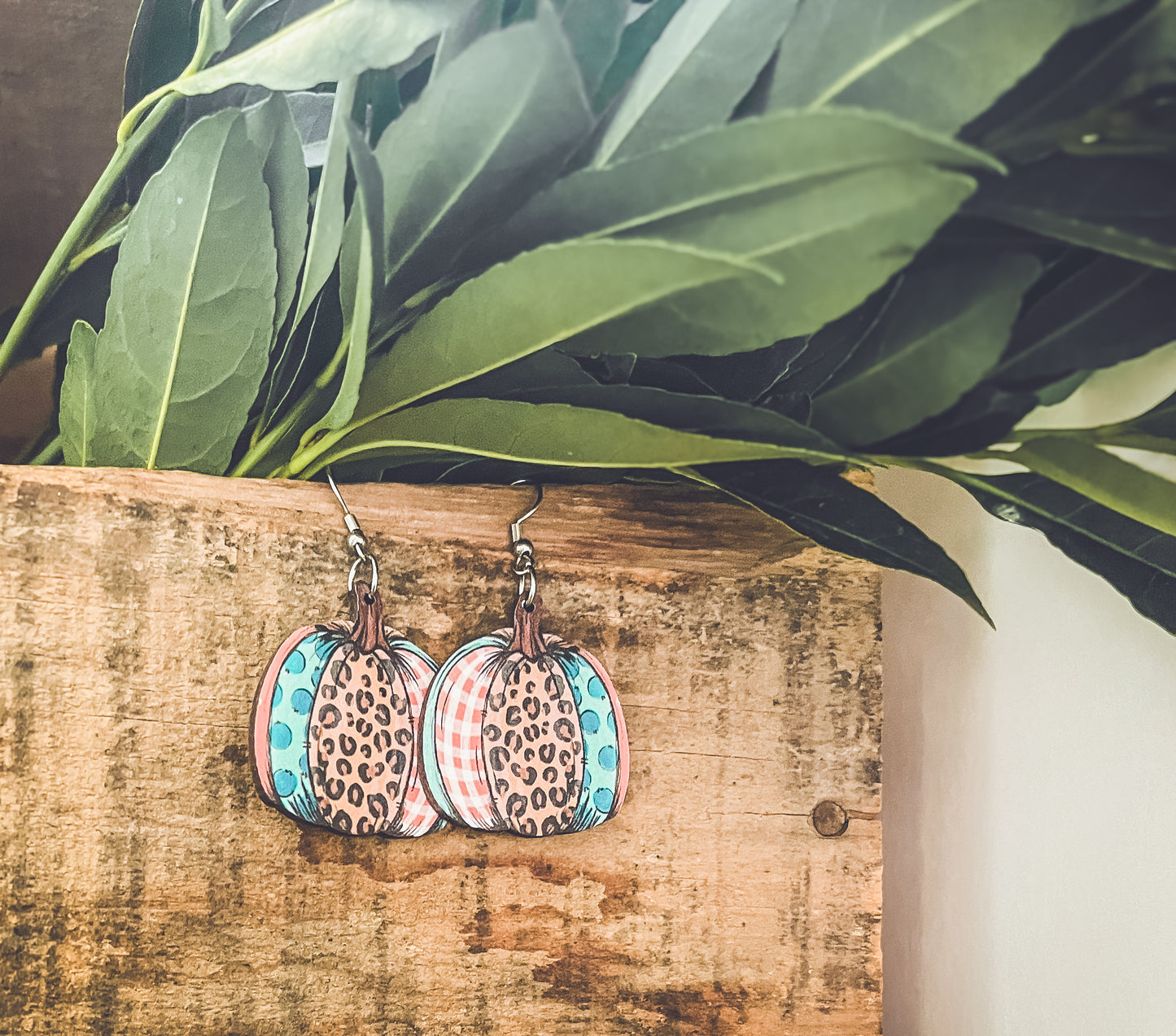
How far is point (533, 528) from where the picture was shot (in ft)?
1.44

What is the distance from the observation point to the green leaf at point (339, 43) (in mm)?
339

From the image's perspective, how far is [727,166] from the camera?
0.87ft

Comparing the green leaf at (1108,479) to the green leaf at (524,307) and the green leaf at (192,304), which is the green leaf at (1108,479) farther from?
the green leaf at (192,304)

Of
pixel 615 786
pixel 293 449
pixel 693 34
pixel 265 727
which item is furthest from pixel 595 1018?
pixel 693 34

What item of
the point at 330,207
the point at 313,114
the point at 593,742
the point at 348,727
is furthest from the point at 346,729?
the point at 313,114

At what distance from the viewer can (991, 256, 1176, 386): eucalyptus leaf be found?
1.02ft

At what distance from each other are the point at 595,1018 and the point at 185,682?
0.25m

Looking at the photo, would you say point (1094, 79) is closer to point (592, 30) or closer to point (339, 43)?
point (592, 30)

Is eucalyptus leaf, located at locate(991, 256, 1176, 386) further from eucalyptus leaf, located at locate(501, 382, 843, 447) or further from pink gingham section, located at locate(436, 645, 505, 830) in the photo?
pink gingham section, located at locate(436, 645, 505, 830)

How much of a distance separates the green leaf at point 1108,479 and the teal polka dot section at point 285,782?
1.12 feet

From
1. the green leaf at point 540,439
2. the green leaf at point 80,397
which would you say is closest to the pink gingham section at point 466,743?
the green leaf at point 540,439

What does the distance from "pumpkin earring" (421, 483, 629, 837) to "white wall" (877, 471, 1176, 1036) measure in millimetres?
235

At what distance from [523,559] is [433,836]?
14cm

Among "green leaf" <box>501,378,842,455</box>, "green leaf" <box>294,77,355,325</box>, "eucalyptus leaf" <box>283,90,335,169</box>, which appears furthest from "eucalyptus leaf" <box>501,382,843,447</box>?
"eucalyptus leaf" <box>283,90,335,169</box>
